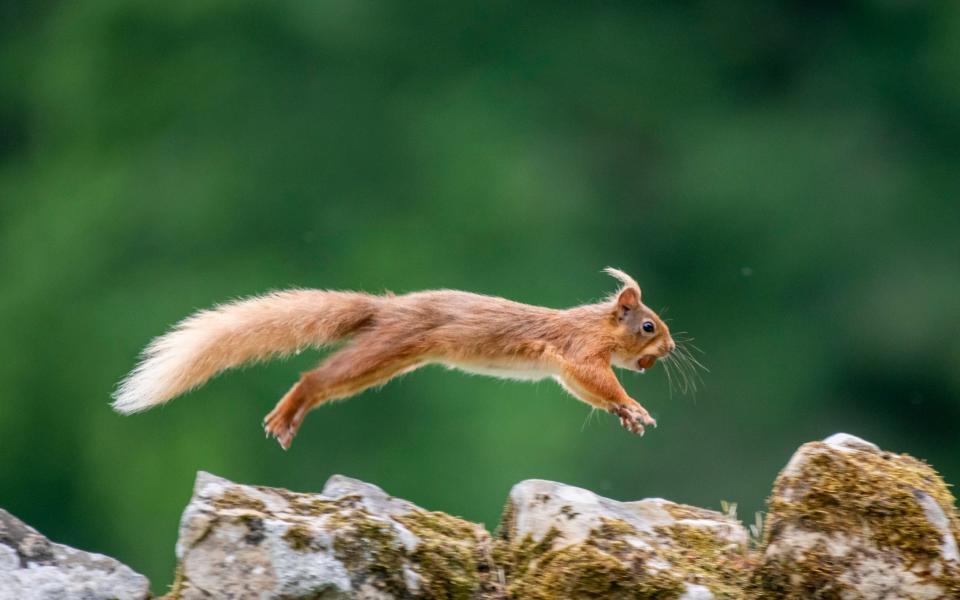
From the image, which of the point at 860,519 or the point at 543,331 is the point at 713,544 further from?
the point at 543,331

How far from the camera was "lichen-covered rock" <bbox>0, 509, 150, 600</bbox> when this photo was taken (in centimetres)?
333

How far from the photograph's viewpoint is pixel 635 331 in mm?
4812

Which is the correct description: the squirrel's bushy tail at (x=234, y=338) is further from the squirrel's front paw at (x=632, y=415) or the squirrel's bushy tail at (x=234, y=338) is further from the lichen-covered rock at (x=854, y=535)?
the lichen-covered rock at (x=854, y=535)

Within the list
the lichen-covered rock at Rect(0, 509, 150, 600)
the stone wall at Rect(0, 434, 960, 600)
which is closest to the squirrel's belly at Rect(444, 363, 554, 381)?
the stone wall at Rect(0, 434, 960, 600)

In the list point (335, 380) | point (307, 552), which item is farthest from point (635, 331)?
point (307, 552)

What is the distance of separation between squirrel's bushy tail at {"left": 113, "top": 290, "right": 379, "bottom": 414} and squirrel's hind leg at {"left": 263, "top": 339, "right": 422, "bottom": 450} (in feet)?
0.38

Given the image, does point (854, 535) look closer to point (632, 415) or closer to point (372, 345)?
point (632, 415)

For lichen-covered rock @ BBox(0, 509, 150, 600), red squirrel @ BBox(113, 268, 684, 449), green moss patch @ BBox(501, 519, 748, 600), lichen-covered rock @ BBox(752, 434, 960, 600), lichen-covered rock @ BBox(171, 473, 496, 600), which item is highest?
red squirrel @ BBox(113, 268, 684, 449)

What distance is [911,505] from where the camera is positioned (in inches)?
135

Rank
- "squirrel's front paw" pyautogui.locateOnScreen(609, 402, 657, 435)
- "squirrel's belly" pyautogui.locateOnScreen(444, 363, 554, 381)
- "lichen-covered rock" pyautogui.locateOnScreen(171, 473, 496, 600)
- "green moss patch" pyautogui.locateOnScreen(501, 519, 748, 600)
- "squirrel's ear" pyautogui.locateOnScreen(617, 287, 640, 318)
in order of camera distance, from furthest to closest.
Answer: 1. "squirrel's ear" pyautogui.locateOnScreen(617, 287, 640, 318)
2. "squirrel's belly" pyautogui.locateOnScreen(444, 363, 554, 381)
3. "squirrel's front paw" pyautogui.locateOnScreen(609, 402, 657, 435)
4. "green moss patch" pyautogui.locateOnScreen(501, 519, 748, 600)
5. "lichen-covered rock" pyautogui.locateOnScreen(171, 473, 496, 600)

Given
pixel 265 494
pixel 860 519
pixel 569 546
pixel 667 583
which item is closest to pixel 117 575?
pixel 265 494

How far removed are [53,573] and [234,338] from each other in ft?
4.02

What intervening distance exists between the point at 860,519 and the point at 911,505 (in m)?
0.13

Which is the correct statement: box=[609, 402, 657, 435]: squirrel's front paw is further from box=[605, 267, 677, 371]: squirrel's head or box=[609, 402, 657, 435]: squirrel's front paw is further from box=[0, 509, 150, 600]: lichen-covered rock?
box=[0, 509, 150, 600]: lichen-covered rock
